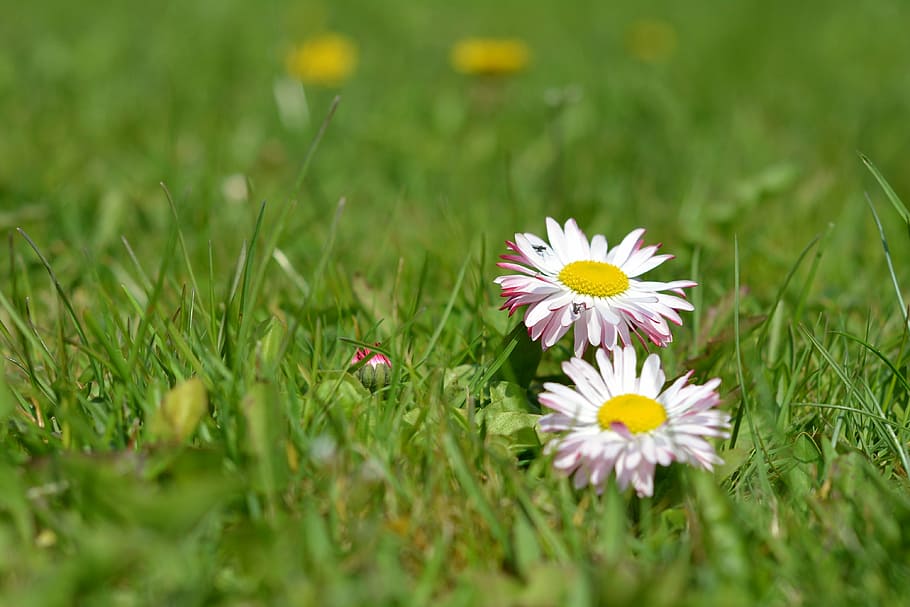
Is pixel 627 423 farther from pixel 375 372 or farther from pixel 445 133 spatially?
pixel 445 133

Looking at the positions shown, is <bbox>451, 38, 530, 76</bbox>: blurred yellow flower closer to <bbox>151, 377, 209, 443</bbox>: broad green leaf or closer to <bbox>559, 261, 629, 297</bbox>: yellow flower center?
<bbox>559, 261, 629, 297</bbox>: yellow flower center

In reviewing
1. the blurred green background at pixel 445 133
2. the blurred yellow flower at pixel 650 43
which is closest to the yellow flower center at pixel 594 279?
the blurred green background at pixel 445 133

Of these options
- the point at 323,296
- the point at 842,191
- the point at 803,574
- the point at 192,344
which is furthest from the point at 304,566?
the point at 842,191

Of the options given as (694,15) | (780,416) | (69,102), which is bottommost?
(69,102)

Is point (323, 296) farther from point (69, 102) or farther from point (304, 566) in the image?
point (69, 102)

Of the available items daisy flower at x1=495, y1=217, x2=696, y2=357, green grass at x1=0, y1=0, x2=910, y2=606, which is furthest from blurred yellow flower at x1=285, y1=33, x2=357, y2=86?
daisy flower at x1=495, y1=217, x2=696, y2=357

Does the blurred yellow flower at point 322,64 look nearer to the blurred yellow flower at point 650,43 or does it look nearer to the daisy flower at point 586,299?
the blurred yellow flower at point 650,43
